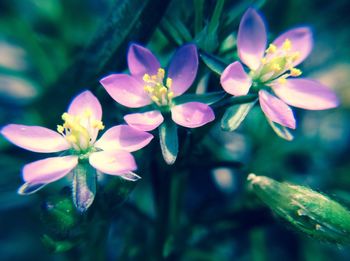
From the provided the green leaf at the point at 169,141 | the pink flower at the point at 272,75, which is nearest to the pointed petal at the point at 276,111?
the pink flower at the point at 272,75

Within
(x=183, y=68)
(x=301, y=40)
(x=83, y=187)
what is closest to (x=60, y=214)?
(x=83, y=187)

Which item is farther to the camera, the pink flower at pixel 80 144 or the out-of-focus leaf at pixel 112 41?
the out-of-focus leaf at pixel 112 41

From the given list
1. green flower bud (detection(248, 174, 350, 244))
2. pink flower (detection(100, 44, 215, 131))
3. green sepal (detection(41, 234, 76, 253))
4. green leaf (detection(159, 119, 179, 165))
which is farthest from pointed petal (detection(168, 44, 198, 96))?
green sepal (detection(41, 234, 76, 253))

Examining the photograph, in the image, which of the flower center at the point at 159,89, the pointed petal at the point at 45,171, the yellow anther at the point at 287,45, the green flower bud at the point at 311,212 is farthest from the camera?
the yellow anther at the point at 287,45

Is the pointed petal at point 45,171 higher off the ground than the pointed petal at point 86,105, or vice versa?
the pointed petal at point 86,105

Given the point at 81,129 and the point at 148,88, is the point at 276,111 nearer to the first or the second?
the point at 148,88

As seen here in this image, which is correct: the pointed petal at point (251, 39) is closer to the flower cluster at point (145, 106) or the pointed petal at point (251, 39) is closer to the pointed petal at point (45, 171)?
the flower cluster at point (145, 106)

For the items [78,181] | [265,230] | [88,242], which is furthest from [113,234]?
[78,181]

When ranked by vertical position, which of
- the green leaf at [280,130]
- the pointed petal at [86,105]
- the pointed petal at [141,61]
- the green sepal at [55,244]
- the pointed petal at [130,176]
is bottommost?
the green sepal at [55,244]
